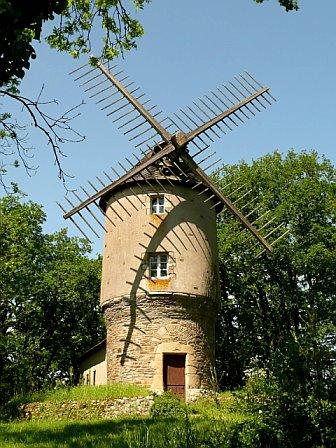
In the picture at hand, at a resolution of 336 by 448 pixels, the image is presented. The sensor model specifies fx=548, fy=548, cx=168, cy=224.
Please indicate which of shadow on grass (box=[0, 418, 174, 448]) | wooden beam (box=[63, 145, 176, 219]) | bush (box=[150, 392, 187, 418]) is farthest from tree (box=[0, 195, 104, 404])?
shadow on grass (box=[0, 418, 174, 448])

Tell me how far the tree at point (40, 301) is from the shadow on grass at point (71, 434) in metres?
13.5

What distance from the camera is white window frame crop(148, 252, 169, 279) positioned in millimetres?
18406

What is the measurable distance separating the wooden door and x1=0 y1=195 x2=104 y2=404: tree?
10314mm

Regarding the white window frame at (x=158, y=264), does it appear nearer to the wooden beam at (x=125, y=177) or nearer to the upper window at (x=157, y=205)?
the upper window at (x=157, y=205)

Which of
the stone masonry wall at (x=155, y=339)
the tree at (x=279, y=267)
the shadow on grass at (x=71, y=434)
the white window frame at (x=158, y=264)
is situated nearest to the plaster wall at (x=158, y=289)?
the stone masonry wall at (x=155, y=339)

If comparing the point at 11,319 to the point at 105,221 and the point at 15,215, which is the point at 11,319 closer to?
the point at 15,215

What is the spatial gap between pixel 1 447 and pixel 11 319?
20587 mm

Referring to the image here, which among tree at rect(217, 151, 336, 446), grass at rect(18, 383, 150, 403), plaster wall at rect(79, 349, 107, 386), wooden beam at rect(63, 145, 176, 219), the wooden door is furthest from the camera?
tree at rect(217, 151, 336, 446)

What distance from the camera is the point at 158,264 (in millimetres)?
18500

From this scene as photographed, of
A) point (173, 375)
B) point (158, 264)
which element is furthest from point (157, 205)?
point (173, 375)

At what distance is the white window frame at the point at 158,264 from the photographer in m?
18.4

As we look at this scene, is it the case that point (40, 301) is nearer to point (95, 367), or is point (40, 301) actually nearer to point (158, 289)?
point (95, 367)

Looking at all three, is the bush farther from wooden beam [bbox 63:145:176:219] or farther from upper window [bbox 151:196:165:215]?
wooden beam [bbox 63:145:176:219]

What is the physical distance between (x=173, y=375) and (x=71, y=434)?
7110 mm
